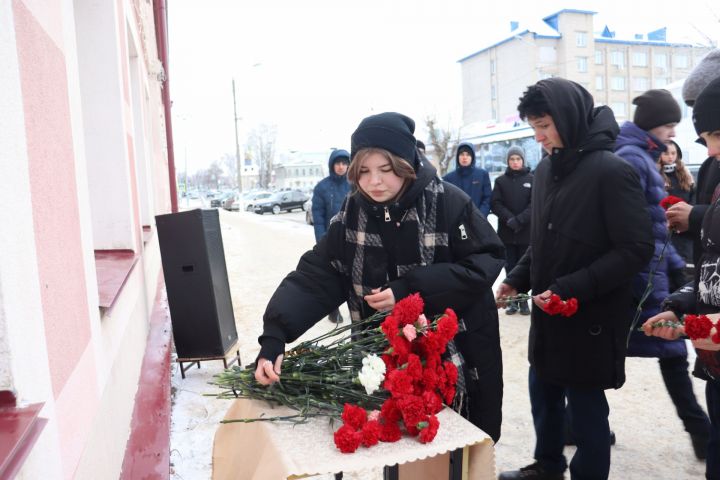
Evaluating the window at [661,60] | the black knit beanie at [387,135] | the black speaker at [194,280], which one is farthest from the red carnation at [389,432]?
the window at [661,60]

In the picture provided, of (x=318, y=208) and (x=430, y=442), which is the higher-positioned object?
(x=318, y=208)

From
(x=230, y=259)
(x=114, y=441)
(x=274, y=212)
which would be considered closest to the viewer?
(x=114, y=441)

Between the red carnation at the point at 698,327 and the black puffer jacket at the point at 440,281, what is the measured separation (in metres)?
0.63

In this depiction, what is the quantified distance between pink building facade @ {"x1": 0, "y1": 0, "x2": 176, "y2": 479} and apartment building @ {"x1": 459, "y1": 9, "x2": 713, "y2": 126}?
47.6 metres

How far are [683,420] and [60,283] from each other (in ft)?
10.2

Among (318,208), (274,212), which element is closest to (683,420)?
(318,208)

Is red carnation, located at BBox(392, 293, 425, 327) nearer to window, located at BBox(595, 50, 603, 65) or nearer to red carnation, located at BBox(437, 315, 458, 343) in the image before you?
red carnation, located at BBox(437, 315, 458, 343)

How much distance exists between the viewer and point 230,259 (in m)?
12.8

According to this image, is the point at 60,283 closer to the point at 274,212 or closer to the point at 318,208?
the point at 318,208

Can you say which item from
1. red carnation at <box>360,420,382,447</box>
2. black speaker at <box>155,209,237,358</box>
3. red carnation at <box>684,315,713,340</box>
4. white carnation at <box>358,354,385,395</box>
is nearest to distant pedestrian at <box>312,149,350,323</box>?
black speaker at <box>155,209,237,358</box>

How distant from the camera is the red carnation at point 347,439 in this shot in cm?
149

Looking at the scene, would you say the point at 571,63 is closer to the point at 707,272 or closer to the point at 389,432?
the point at 707,272

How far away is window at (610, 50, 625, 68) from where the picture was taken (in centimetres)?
5331

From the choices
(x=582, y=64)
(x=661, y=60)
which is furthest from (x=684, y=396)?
(x=661, y=60)
